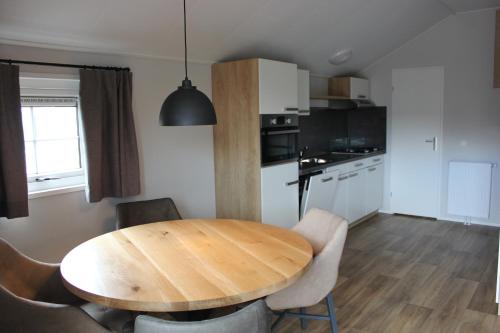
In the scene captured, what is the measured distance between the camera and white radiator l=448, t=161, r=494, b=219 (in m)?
5.29

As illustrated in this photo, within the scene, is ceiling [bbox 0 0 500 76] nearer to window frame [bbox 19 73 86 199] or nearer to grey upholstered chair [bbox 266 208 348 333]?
window frame [bbox 19 73 86 199]

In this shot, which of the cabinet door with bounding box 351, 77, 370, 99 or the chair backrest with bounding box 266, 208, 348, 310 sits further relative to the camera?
the cabinet door with bounding box 351, 77, 370, 99

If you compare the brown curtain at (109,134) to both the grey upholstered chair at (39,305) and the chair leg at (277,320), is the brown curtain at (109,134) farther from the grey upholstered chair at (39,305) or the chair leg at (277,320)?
Answer: the chair leg at (277,320)

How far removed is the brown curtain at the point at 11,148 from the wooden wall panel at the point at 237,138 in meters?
1.82

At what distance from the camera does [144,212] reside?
337 centimetres

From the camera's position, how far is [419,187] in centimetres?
585

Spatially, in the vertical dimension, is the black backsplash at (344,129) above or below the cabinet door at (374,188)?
above

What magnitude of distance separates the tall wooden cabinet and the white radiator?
8.43 ft

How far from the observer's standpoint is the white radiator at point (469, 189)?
5288 mm

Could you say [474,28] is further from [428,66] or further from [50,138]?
[50,138]

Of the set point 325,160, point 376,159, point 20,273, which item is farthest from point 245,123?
point 376,159

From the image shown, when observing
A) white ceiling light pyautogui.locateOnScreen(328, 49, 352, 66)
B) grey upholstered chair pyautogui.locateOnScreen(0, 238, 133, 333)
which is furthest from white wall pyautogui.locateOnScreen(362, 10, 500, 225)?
grey upholstered chair pyautogui.locateOnScreen(0, 238, 133, 333)

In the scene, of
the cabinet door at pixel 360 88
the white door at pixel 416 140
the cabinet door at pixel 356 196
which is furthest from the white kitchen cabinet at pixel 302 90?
the white door at pixel 416 140

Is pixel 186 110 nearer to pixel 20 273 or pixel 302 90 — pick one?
pixel 20 273
